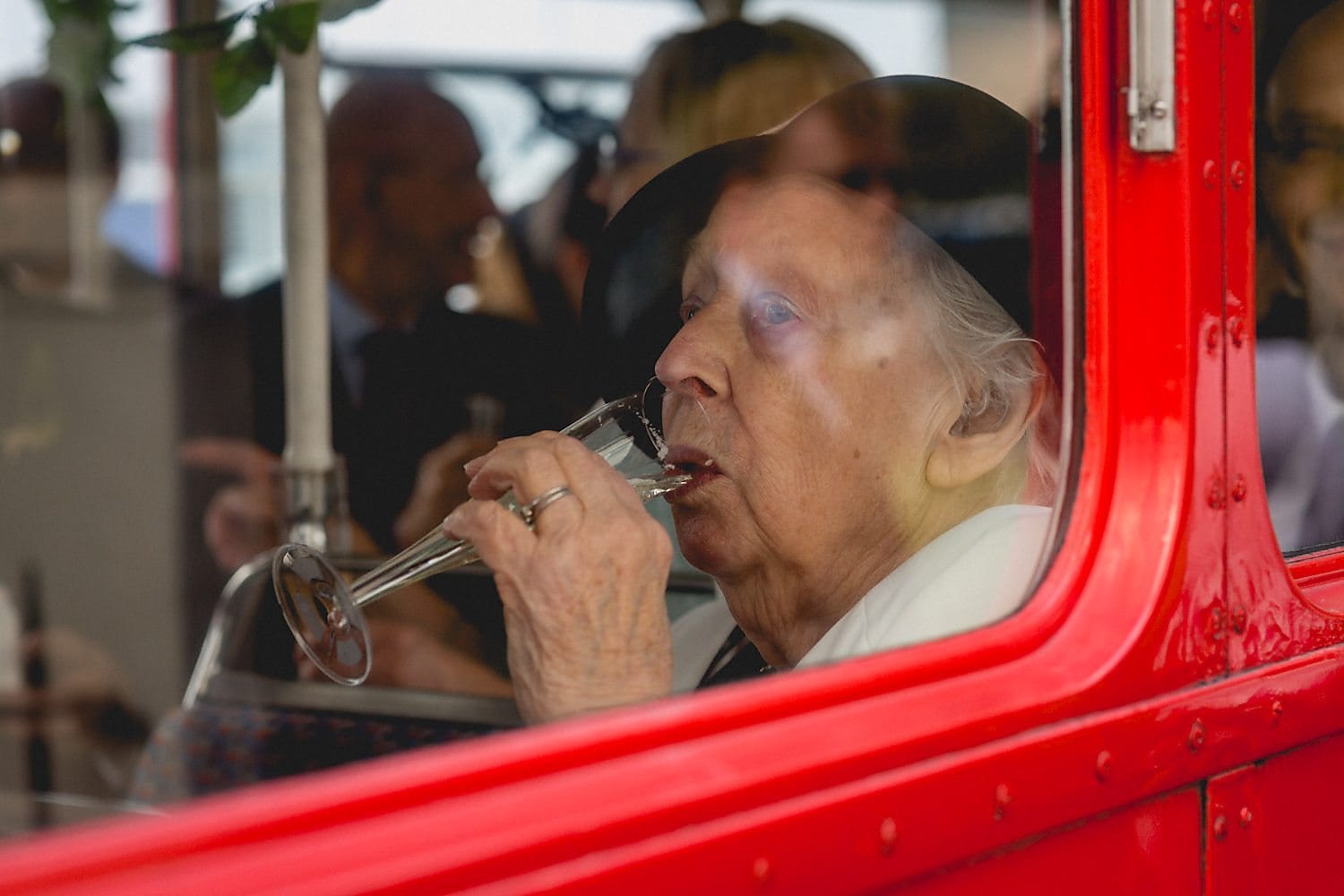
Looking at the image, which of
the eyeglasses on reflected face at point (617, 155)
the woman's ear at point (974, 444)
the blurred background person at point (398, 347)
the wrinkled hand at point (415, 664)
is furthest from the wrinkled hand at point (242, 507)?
the woman's ear at point (974, 444)

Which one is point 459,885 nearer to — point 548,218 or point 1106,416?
point 1106,416

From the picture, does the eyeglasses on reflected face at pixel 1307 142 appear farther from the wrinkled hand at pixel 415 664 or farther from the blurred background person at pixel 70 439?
the blurred background person at pixel 70 439

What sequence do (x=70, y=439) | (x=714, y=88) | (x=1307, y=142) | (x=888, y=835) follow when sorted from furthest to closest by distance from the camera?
(x=70, y=439) < (x=714, y=88) < (x=1307, y=142) < (x=888, y=835)

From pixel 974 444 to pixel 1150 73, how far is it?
47 centimetres

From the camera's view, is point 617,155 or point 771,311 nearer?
point 771,311

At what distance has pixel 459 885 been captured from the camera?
2.35ft

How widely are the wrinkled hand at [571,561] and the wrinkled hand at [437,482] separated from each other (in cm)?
33

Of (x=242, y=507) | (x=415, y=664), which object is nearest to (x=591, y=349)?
(x=415, y=664)

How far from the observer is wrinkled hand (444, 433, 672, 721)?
3.95ft

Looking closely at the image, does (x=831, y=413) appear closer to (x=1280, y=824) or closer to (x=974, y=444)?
(x=974, y=444)

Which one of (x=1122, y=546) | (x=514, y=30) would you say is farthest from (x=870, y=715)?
(x=514, y=30)

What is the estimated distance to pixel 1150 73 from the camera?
44.8 inches

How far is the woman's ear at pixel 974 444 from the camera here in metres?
1.43

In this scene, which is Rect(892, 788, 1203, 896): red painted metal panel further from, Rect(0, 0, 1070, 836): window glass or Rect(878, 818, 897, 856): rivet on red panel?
Rect(0, 0, 1070, 836): window glass
